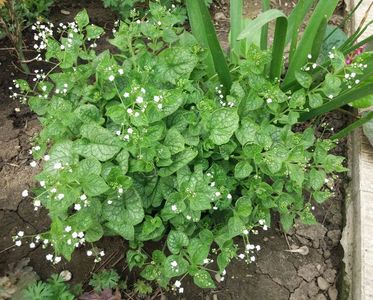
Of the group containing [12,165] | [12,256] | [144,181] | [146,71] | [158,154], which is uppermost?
[146,71]

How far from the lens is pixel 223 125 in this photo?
5.06 ft

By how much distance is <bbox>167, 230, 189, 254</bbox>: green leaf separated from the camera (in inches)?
61.7

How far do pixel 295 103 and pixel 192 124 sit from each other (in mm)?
426

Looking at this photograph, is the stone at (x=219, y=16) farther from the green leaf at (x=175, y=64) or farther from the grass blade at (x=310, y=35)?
the green leaf at (x=175, y=64)

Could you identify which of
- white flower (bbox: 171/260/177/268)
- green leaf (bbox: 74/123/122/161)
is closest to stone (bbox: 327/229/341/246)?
white flower (bbox: 171/260/177/268)

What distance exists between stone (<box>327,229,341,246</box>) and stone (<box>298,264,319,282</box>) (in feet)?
0.56

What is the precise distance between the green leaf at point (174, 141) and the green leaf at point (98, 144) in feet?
0.59

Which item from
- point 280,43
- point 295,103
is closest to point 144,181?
point 295,103

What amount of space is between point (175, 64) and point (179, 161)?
1.23ft

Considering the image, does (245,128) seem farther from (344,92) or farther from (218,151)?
(344,92)

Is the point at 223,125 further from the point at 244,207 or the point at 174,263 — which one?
the point at 174,263

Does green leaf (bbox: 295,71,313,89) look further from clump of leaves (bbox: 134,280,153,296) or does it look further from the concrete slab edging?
clump of leaves (bbox: 134,280,153,296)

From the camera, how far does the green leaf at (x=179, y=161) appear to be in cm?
154

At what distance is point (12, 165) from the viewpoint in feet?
6.89
